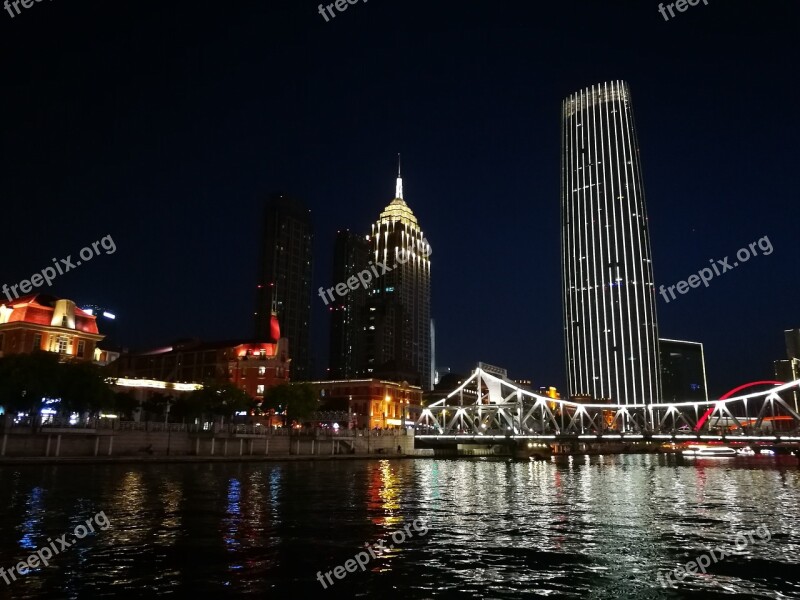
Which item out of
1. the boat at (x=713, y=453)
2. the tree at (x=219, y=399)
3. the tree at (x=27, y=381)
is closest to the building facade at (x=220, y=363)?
the tree at (x=219, y=399)

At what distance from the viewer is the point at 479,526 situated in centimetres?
2967

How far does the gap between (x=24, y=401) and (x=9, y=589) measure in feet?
208

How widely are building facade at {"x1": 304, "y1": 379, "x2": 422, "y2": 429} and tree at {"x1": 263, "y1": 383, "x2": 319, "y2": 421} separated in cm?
3290

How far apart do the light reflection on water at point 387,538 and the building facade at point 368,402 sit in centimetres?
10615

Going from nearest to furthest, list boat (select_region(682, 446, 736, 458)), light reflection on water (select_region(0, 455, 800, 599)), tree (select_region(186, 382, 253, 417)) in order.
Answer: light reflection on water (select_region(0, 455, 800, 599)) < tree (select_region(186, 382, 253, 417)) < boat (select_region(682, 446, 736, 458))

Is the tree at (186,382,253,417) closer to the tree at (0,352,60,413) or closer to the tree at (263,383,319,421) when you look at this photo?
the tree at (263,383,319,421)

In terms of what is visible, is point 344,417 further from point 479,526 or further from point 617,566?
point 617,566

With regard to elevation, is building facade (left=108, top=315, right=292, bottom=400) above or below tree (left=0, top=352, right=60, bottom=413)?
above

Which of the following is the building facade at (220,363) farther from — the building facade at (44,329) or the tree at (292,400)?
the building facade at (44,329)

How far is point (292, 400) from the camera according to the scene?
374 ft

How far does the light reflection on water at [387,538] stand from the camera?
17.9 metres

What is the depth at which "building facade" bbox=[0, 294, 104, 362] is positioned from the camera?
94.2 m

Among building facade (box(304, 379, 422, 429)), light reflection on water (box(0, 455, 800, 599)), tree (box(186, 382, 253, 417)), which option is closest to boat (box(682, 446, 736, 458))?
building facade (box(304, 379, 422, 429))

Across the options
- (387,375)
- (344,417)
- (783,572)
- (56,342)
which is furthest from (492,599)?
(387,375)
